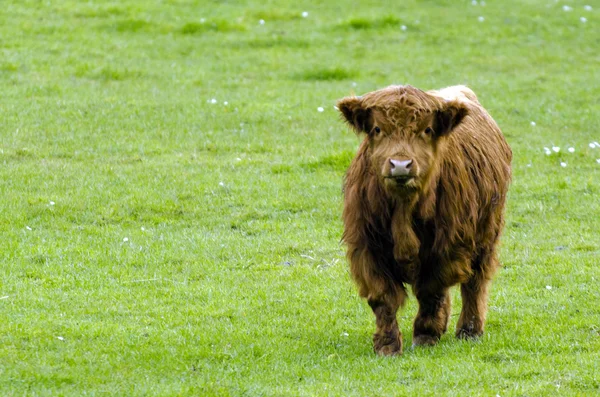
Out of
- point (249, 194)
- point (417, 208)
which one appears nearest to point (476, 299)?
point (417, 208)

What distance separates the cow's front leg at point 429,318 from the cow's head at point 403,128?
3.38 ft

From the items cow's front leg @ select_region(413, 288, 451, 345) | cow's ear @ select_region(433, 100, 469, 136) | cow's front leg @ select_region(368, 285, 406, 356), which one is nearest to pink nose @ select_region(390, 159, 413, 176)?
cow's ear @ select_region(433, 100, 469, 136)

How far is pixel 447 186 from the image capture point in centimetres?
802

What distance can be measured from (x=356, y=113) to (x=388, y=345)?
1675 mm

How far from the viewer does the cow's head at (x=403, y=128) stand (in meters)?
7.43

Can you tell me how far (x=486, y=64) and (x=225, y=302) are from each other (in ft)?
38.5

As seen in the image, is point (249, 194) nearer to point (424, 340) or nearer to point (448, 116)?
point (424, 340)

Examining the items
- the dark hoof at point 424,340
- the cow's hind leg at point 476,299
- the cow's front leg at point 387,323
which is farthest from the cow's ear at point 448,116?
the dark hoof at point 424,340

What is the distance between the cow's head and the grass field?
1.32 m

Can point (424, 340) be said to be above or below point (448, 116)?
below

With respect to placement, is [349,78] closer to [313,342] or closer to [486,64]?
[486,64]

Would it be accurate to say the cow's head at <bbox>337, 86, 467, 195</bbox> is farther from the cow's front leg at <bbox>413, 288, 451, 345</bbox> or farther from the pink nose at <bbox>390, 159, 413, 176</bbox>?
the cow's front leg at <bbox>413, 288, 451, 345</bbox>

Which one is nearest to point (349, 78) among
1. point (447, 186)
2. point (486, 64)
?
point (486, 64)

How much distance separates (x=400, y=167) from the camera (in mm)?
7328
